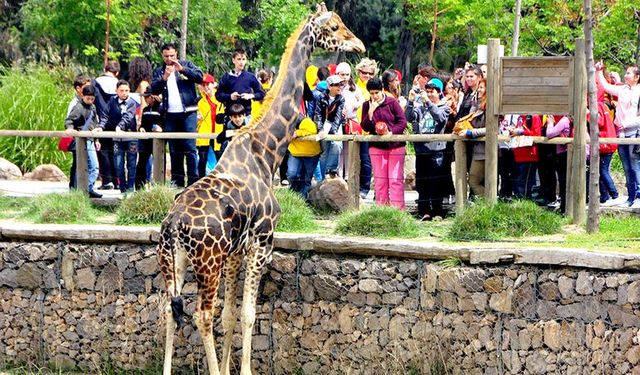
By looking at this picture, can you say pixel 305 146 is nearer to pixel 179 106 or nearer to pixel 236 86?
pixel 236 86

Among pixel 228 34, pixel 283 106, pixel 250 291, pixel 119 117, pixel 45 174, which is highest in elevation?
pixel 228 34

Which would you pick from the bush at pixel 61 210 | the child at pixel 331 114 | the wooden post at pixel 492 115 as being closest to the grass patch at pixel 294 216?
the child at pixel 331 114

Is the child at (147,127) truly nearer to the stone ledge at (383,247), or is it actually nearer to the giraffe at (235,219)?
the stone ledge at (383,247)

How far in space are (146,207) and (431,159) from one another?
3.30m

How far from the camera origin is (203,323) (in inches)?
531

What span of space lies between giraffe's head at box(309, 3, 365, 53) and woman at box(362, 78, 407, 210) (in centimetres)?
137

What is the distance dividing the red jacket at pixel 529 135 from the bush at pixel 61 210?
483 centimetres

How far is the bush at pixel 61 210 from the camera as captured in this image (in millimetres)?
16281

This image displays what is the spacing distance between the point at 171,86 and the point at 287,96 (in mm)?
3495

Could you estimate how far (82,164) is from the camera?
1784 cm

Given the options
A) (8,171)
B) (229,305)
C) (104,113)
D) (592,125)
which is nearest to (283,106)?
(229,305)

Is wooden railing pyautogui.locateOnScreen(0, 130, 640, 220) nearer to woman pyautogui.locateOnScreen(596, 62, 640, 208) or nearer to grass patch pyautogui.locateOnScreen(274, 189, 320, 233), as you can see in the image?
grass patch pyautogui.locateOnScreen(274, 189, 320, 233)

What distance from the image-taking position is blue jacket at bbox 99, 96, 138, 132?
733 inches

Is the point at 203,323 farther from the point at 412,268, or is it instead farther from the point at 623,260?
the point at 623,260
